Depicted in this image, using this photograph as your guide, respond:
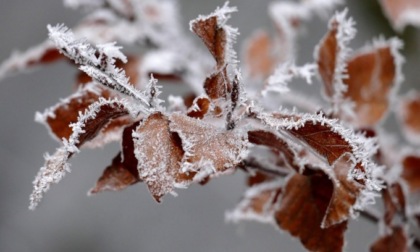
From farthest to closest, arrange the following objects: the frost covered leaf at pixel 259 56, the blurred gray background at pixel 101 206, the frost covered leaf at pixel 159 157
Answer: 1. the blurred gray background at pixel 101 206
2. the frost covered leaf at pixel 259 56
3. the frost covered leaf at pixel 159 157

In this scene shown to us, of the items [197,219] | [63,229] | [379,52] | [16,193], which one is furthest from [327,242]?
[16,193]

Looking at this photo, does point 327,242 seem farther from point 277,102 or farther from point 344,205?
point 277,102

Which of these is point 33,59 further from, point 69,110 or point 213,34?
point 213,34

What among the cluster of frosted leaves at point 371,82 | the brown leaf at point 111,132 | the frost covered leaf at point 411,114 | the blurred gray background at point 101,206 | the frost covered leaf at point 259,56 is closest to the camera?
the brown leaf at point 111,132

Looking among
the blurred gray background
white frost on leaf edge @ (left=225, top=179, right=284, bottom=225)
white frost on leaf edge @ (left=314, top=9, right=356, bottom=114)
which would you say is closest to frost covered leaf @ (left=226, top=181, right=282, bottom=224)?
white frost on leaf edge @ (left=225, top=179, right=284, bottom=225)

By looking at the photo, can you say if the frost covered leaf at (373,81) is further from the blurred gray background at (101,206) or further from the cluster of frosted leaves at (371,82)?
the blurred gray background at (101,206)

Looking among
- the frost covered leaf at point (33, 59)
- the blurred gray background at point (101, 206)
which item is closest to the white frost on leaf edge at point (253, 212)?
the frost covered leaf at point (33, 59)

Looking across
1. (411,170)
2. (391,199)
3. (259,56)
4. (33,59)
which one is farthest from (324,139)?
(259,56)

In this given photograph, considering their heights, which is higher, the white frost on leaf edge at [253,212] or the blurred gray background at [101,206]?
the blurred gray background at [101,206]
